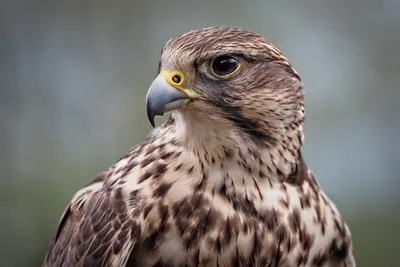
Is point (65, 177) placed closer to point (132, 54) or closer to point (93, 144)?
point (93, 144)

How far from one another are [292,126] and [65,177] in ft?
6.93

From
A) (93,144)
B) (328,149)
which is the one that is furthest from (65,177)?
(328,149)

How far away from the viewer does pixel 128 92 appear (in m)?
3.21

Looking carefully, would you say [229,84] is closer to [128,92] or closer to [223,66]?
[223,66]

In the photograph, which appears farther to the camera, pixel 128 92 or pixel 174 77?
pixel 128 92

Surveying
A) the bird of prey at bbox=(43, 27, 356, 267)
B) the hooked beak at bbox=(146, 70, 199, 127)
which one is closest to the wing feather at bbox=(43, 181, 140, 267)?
the bird of prey at bbox=(43, 27, 356, 267)

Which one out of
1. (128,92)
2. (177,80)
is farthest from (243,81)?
(128,92)

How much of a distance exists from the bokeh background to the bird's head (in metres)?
1.80

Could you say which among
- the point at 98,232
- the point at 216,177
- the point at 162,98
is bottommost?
the point at 98,232

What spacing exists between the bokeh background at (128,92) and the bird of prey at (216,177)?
1.72 meters

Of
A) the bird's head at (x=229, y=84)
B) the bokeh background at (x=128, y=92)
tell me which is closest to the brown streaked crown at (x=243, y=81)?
the bird's head at (x=229, y=84)

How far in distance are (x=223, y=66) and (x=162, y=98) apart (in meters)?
0.18

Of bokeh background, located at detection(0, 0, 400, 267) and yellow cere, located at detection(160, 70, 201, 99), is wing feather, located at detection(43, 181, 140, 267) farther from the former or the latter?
bokeh background, located at detection(0, 0, 400, 267)

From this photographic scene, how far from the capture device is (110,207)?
4.77 feet
